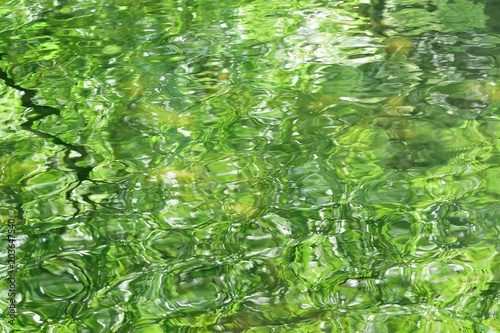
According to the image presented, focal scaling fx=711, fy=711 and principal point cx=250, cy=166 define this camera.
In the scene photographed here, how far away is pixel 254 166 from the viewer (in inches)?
82.4

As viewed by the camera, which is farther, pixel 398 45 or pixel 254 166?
pixel 398 45

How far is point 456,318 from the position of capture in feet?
5.10

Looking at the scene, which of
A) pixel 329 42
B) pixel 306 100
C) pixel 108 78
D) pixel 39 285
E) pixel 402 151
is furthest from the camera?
pixel 329 42

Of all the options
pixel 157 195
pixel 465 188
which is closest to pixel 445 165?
pixel 465 188

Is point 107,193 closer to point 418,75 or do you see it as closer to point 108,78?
point 108,78

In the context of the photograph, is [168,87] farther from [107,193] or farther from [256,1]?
[256,1]

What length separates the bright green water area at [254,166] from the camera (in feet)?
5.34

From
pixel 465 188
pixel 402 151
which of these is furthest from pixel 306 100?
pixel 465 188

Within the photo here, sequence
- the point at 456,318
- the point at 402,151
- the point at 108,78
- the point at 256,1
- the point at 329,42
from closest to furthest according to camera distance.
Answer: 1. the point at 456,318
2. the point at 402,151
3. the point at 108,78
4. the point at 329,42
5. the point at 256,1

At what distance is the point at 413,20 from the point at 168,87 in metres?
1.09

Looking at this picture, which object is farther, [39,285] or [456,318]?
[39,285]

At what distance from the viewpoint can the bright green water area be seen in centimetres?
163

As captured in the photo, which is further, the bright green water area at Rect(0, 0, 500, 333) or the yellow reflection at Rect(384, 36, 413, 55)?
the yellow reflection at Rect(384, 36, 413, 55)

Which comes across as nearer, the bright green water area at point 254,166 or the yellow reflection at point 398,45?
the bright green water area at point 254,166
